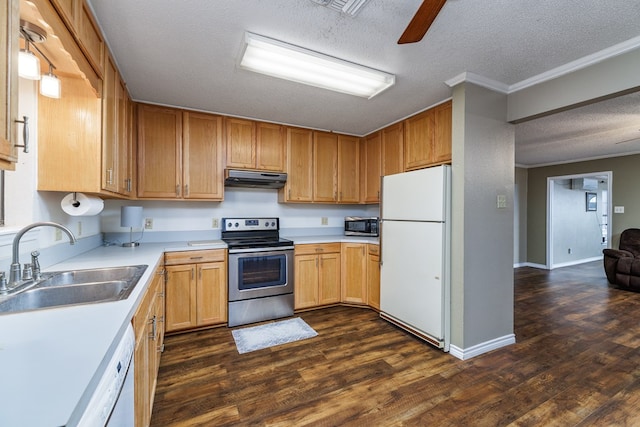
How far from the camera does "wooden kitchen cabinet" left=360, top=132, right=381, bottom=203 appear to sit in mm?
3654

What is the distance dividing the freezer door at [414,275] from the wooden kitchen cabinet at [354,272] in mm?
369

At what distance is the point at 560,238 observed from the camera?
239 inches

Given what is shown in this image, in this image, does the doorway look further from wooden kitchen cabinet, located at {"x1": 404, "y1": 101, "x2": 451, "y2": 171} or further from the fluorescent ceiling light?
the fluorescent ceiling light

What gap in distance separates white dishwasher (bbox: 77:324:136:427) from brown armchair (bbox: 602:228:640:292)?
247 inches

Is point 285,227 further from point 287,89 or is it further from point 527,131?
point 527,131

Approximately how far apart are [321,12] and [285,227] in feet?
8.62

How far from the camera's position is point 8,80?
2.93 feet

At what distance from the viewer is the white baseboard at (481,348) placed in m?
2.34

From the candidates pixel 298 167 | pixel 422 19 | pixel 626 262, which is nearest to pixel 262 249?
pixel 298 167

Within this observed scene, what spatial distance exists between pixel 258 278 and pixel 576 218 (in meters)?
7.26

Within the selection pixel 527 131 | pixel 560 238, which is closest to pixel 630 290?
pixel 560 238

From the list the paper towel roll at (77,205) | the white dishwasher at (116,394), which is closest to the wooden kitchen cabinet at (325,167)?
the paper towel roll at (77,205)

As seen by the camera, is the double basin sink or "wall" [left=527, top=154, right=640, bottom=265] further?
"wall" [left=527, top=154, right=640, bottom=265]

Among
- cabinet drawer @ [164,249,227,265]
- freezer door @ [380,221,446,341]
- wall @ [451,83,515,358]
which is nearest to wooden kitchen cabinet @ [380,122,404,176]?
freezer door @ [380,221,446,341]
